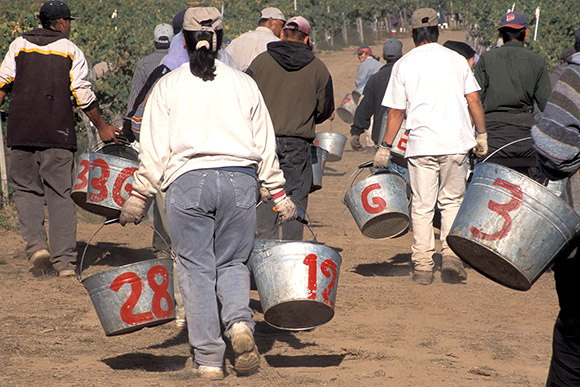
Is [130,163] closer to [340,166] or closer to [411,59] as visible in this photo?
[411,59]

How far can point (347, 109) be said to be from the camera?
15.2 meters

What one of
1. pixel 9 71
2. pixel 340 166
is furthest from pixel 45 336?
pixel 340 166

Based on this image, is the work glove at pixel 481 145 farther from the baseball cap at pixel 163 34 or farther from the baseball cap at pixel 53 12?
the baseball cap at pixel 53 12

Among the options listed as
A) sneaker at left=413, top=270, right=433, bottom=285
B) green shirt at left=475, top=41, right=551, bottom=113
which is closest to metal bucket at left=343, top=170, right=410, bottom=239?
sneaker at left=413, top=270, right=433, bottom=285

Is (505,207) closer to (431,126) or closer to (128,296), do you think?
(128,296)

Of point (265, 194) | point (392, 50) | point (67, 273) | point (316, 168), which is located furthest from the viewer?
point (392, 50)

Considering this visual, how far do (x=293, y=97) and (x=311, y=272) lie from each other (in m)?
2.41

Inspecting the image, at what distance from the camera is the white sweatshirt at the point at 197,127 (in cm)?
415

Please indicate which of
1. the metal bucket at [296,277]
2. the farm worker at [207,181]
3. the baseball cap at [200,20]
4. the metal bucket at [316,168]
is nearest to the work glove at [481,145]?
the metal bucket at [316,168]

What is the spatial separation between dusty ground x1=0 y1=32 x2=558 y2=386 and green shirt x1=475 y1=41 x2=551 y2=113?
146 cm

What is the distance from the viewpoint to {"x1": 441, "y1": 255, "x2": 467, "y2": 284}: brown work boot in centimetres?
673

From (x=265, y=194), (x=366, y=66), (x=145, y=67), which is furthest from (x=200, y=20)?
(x=366, y=66)

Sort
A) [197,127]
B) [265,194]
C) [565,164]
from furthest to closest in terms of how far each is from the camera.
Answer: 1. [265,194]
2. [197,127]
3. [565,164]

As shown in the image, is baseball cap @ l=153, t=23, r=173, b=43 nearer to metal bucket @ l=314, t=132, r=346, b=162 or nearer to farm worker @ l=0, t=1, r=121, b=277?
farm worker @ l=0, t=1, r=121, b=277
